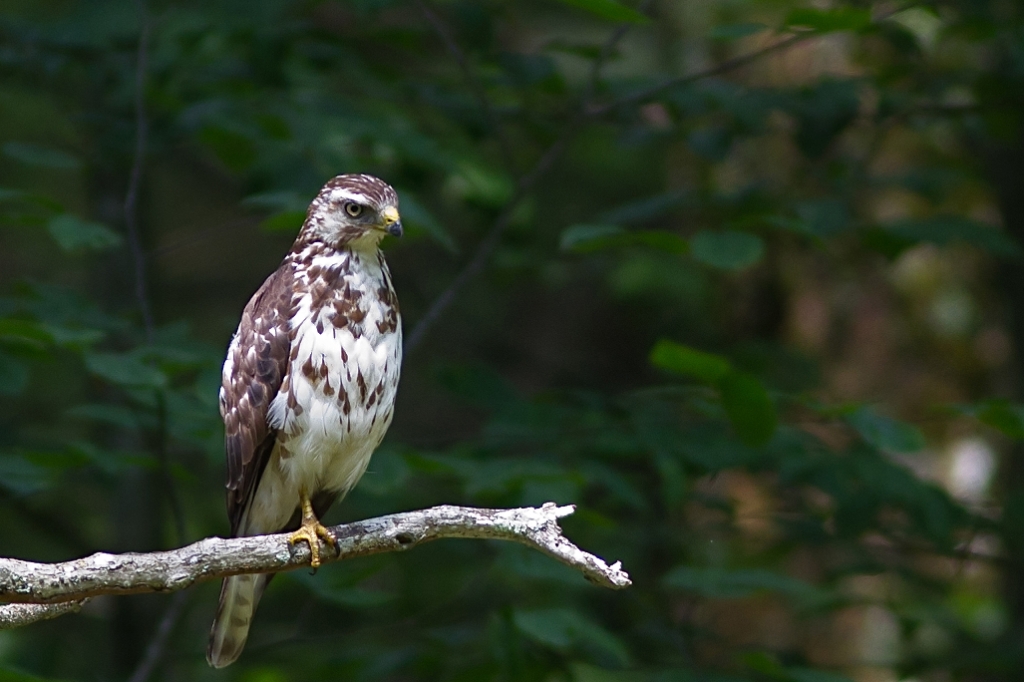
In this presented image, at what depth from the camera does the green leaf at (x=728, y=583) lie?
473 centimetres

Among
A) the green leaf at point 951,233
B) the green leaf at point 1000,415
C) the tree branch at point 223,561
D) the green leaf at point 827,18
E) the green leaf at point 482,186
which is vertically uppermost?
the green leaf at point 482,186

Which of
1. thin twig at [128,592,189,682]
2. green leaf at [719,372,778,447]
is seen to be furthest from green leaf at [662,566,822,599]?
thin twig at [128,592,189,682]

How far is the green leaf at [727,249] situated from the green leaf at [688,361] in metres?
0.45

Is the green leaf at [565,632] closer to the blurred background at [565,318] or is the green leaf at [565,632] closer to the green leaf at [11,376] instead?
the blurred background at [565,318]

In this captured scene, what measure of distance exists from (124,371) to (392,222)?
1.02m

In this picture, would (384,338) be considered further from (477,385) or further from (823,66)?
(823,66)

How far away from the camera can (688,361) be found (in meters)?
4.04

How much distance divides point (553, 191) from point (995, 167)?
289 cm

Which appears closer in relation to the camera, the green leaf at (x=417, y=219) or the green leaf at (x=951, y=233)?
the green leaf at (x=417, y=219)

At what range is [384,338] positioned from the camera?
13.1 feet

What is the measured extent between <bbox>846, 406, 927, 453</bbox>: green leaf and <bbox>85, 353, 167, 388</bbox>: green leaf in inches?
98.7

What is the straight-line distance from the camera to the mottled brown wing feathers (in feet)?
13.0

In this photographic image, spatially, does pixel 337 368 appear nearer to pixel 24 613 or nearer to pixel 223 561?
pixel 223 561

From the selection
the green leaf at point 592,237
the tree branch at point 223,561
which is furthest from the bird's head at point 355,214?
the tree branch at point 223,561
